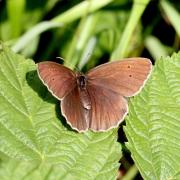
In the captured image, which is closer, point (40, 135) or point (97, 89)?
point (40, 135)

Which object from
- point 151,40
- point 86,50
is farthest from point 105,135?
point 151,40

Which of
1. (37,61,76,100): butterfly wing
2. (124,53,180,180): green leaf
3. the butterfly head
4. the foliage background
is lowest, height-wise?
the foliage background

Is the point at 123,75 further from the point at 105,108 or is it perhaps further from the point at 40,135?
the point at 40,135

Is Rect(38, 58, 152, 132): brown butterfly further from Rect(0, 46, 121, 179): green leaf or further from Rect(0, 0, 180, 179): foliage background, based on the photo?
Rect(0, 0, 180, 179): foliage background

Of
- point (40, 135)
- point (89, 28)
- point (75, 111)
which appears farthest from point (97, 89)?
point (89, 28)

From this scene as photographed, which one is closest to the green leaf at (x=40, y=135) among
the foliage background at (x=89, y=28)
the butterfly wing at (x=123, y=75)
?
the butterfly wing at (x=123, y=75)

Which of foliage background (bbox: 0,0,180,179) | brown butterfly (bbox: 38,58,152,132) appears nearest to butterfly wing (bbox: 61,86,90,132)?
brown butterfly (bbox: 38,58,152,132)

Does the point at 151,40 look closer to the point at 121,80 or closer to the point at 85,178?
the point at 121,80
